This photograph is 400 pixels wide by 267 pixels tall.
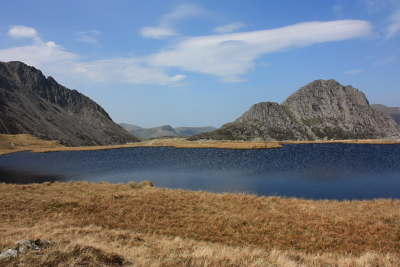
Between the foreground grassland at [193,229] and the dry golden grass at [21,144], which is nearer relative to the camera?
the foreground grassland at [193,229]

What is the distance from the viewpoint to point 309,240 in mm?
15852

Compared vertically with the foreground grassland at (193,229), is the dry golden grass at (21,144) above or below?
above

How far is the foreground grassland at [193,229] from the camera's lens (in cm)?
1108

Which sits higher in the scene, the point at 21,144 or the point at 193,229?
the point at 21,144

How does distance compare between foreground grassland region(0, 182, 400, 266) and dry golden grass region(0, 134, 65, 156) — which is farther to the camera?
dry golden grass region(0, 134, 65, 156)

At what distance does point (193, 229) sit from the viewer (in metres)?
17.6

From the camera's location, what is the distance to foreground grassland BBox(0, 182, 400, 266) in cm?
1108

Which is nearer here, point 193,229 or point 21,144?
point 193,229

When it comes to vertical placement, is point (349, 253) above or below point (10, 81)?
below

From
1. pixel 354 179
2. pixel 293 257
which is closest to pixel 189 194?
pixel 293 257

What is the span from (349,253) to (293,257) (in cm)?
396

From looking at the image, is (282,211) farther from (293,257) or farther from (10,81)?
(10,81)

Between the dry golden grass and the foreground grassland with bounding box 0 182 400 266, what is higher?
the dry golden grass

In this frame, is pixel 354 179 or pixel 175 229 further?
pixel 354 179
